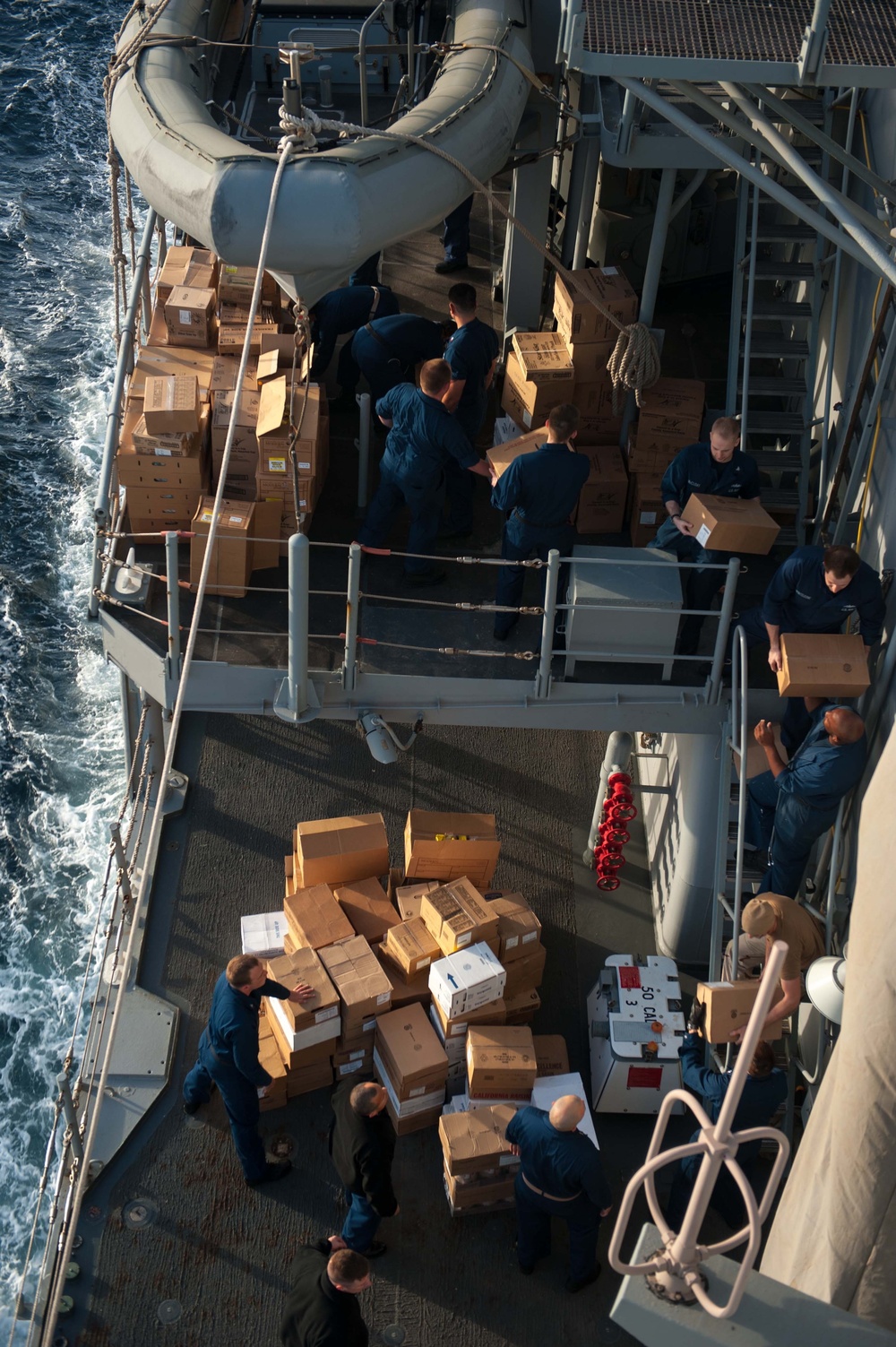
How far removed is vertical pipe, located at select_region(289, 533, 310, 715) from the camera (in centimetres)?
805

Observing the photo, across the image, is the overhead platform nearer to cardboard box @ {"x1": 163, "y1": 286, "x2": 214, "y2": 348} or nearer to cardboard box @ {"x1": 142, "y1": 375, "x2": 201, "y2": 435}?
cardboard box @ {"x1": 142, "y1": 375, "x2": 201, "y2": 435}

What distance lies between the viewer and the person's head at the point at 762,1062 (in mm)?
7559

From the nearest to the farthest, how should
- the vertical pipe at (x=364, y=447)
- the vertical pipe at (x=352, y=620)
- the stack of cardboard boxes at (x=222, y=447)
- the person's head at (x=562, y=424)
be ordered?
the vertical pipe at (x=352, y=620), the person's head at (x=562, y=424), the stack of cardboard boxes at (x=222, y=447), the vertical pipe at (x=364, y=447)

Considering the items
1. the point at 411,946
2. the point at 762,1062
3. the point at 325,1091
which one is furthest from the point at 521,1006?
the point at 762,1062

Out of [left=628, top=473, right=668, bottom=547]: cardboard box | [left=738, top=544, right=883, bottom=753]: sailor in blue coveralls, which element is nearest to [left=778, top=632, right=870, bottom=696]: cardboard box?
[left=738, top=544, right=883, bottom=753]: sailor in blue coveralls

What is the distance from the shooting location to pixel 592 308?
10.2 m

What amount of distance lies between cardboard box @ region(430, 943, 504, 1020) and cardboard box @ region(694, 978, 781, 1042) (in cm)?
155

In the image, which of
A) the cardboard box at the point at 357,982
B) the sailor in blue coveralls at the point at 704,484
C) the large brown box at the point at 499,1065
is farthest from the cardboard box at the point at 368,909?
the sailor in blue coveralls at the point at 704,484

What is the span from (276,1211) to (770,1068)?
328 cm

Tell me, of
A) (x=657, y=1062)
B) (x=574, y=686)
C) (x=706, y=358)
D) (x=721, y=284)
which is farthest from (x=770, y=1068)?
(x=721, y=284)

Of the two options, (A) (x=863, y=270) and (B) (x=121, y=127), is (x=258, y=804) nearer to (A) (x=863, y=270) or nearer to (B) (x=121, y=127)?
(B) (x=121, y=127)

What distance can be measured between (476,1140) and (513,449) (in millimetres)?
4697

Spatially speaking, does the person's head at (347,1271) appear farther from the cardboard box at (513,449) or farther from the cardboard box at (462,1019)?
the cardboard box at (513,449)

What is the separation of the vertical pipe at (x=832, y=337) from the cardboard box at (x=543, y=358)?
191 cm
